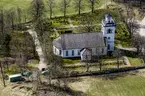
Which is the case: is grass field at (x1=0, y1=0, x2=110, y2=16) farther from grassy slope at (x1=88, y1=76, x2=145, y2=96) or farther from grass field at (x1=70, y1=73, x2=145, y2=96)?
grassy slope at (x1=88, y1=76, x2=145, y2=96)

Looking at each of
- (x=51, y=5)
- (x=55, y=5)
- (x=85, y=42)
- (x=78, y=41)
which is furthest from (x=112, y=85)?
(x=55, y=5)

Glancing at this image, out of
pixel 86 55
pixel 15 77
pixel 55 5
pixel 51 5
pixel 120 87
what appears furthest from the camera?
pixel 55 5

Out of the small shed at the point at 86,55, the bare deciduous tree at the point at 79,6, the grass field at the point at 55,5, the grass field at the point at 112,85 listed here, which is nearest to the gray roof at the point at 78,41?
the small shed at the point at 86,55

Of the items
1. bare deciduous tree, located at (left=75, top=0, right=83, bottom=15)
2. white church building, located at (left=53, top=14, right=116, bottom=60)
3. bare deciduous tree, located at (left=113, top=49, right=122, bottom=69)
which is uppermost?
bare deciduous tree, located at (left=75, top=0, right=83, bottom=15)

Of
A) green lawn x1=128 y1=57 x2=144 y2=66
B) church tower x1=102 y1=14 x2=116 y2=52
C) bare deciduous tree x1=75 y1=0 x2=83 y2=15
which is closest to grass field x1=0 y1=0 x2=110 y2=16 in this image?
bare deciduous tree x1=75 y1=0 x2=83 y2=15

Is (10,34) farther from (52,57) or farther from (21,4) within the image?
(21,4)

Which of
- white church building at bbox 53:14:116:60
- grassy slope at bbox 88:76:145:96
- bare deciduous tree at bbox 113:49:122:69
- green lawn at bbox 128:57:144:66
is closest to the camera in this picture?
grassy slope at bbox 88:76:145:96

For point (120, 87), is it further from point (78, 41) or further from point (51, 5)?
point (51, 5)
